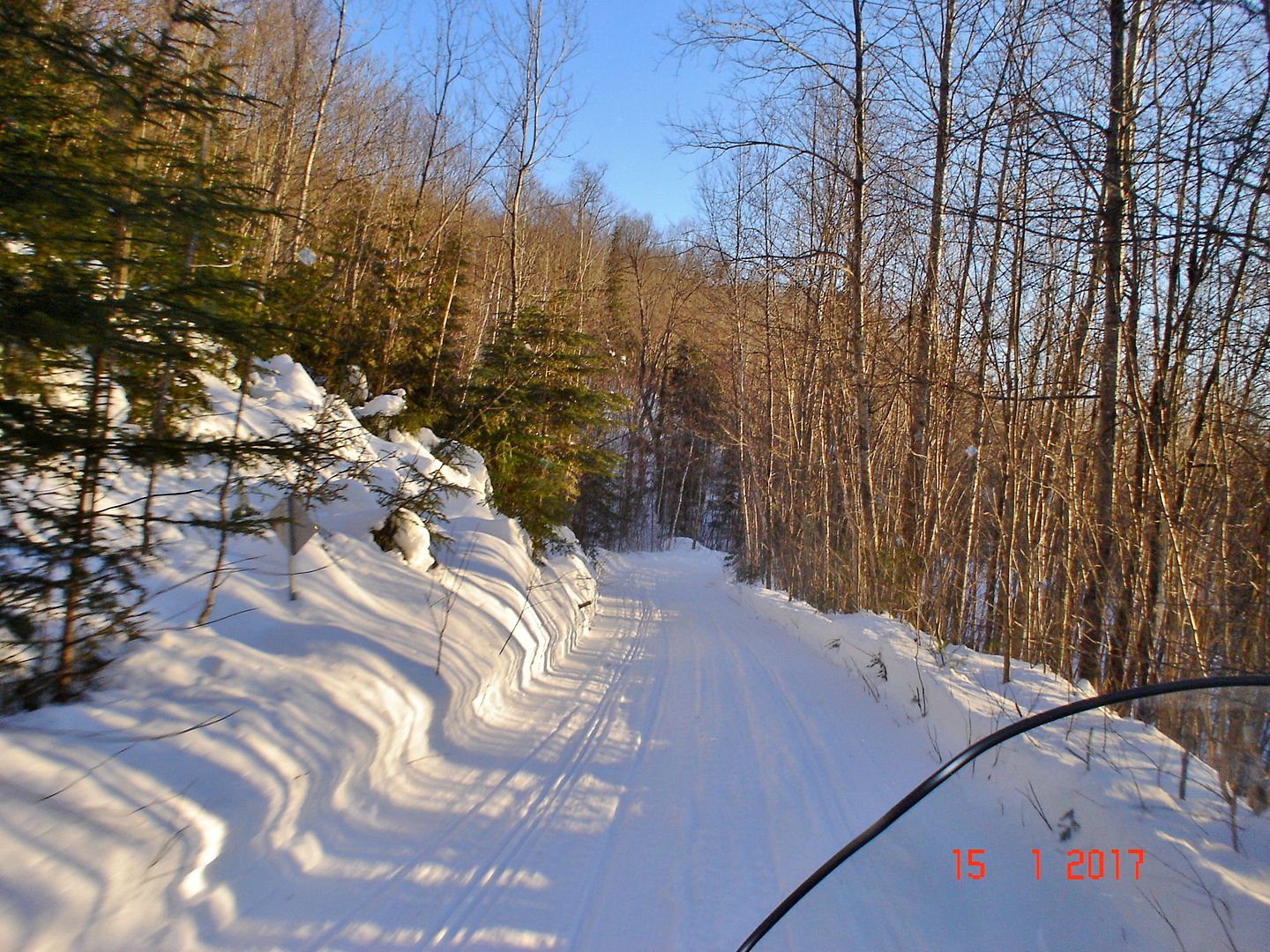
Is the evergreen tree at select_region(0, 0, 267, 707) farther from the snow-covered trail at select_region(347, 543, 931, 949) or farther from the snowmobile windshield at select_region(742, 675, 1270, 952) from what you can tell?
the snowmobile windshield at select_region(742, 675, 1270, 952)

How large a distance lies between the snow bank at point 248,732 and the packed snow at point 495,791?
1 cm

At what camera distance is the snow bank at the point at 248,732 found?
2.77 metres

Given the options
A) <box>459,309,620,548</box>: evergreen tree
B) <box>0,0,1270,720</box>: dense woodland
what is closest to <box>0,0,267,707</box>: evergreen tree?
<box>0,0,1270,720</box>: dense woodland

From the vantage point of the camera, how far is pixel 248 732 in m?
3.89

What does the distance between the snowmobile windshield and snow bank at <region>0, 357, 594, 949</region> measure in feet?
7.95

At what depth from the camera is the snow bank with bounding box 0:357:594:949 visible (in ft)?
9.07

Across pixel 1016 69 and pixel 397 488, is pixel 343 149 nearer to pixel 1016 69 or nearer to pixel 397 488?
pixel 397 488

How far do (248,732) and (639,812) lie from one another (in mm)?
2353

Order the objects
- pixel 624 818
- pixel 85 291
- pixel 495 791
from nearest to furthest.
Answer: pixel 85 291 < pixel 624 818 < pixel 495 791

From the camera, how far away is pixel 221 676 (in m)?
4.30

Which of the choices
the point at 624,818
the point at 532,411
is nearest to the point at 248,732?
the point at 624,818

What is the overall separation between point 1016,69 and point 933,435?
20.6ft
